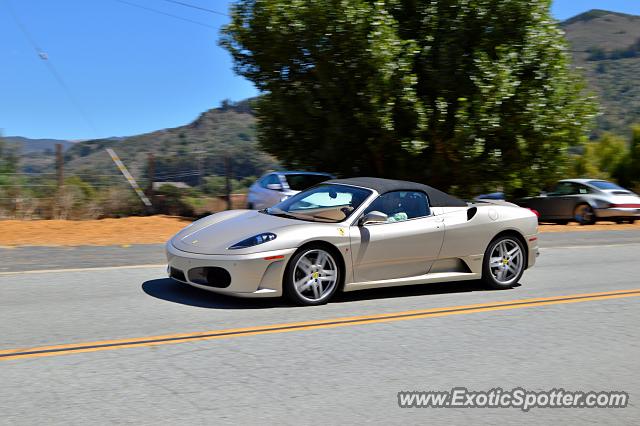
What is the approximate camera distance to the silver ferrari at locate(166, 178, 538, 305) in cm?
736

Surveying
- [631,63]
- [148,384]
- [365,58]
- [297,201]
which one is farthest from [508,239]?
Result: [631,63]

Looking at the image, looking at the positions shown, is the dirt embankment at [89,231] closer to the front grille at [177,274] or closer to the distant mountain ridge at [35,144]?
the distant mountain ridge at [35,144]

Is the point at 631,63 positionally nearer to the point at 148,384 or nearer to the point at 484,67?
the point at 484,67

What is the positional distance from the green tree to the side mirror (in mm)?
9942

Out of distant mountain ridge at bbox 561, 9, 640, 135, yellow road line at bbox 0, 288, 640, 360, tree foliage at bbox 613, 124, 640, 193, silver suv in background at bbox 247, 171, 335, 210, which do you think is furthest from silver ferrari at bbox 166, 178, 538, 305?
distant mountain ridge at bbox 561, 9, 640, 135

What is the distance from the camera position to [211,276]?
741 cm

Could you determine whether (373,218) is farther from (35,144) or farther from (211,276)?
(35,144)

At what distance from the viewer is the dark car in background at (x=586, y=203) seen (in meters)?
22.1

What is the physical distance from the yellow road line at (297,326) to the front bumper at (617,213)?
13.7m

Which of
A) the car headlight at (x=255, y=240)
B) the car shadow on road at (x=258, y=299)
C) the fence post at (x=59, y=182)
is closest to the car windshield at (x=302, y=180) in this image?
the fence post at (x=59, y=182)

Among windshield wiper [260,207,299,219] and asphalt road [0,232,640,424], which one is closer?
asphalt road [0,232,640,424]

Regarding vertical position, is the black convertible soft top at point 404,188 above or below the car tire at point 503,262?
above

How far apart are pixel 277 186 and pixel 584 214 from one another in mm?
10119

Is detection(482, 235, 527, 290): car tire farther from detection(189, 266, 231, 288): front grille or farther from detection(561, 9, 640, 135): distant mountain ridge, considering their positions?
detection(561, 9, 640, 135): distant mountain ridge
